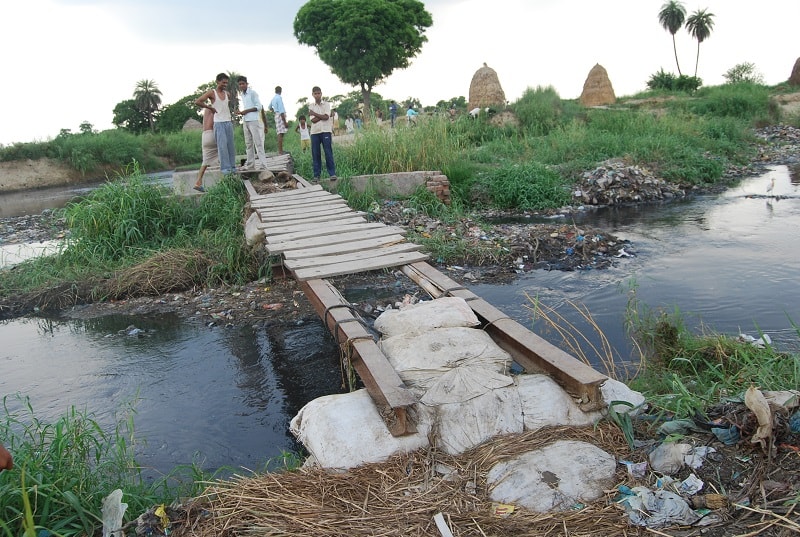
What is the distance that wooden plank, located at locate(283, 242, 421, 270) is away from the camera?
4.05 metres

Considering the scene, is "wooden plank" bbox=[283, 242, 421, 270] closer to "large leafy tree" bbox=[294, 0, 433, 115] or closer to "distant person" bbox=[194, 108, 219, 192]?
"distant person" bbox=[194, 108, 219, 192]

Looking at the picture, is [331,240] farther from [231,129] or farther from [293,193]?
[231,129]

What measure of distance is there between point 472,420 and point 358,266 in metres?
1.92

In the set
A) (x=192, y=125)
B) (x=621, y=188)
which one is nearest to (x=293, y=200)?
(x=621, y=188)

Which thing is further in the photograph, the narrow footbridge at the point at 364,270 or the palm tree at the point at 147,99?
the palm tree at the point at 147,99

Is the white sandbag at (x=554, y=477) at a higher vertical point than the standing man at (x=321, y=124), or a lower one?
lower

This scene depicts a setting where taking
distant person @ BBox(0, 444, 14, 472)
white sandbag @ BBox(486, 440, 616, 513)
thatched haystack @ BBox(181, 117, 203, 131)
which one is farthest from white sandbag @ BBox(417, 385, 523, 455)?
thatched haystack @ BBox(181, 117, 203, 131)

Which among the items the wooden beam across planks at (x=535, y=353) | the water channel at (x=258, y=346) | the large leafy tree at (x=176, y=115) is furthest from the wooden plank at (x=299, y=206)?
the large leafy tree at (x=176, y=115)

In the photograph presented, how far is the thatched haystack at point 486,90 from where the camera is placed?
1870cm

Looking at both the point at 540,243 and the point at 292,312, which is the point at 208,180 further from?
the point at 540,243

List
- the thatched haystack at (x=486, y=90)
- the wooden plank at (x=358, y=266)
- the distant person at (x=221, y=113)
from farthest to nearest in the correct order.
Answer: the thatched haystack at (x=486, y=90) → the distant person at (x=221, y=113) → the wooden plank at (x=358, y=266)

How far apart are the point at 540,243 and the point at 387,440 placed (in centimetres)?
465

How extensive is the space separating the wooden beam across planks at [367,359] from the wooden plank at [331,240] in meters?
0.78

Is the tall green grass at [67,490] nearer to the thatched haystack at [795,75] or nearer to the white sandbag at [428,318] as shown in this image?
the white sandbag at [428,318]
